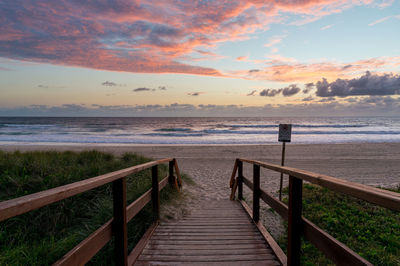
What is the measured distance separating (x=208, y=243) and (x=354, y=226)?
3168mm

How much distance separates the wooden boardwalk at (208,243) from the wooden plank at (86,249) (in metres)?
0.94

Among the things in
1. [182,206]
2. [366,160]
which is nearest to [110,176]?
[182,206]

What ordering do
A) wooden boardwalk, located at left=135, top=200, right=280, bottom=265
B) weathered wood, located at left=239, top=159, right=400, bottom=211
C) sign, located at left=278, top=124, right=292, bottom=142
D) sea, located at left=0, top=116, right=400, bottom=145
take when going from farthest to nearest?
sea, located at left=0, top=116, right=400, bottom=145, sign, located at left=278, top=124, right=292, bottom=142, wooden boardwalk, located at left=135, top=200, right=280, bottom=265, weathered wood, located at left=239, top=159, right=400, bottom=211

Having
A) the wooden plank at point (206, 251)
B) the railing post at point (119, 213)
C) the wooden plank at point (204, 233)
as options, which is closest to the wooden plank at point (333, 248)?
the wooden plank at point (206, 251)

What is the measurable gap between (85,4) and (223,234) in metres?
11.2

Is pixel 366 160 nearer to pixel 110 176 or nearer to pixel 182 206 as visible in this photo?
pixel 182 206

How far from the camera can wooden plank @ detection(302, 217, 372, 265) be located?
160cm

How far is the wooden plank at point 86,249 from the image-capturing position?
1628 mm

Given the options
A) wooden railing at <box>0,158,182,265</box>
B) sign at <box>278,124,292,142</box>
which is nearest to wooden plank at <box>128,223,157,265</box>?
wooden railing at <box>0,158,182,265</box>

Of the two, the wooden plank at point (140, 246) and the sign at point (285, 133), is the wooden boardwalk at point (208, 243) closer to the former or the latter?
the wooden plank at point (140, 246)

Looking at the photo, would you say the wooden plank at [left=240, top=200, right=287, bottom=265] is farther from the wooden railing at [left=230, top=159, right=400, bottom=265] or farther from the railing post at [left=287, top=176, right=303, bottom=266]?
the railing post at [left=287, top=176, right=303, bottom=266]

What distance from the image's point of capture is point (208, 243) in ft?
11.2

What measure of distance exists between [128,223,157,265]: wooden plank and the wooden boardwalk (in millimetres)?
55

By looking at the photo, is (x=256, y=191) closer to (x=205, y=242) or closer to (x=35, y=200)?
(x=205, y=242)
